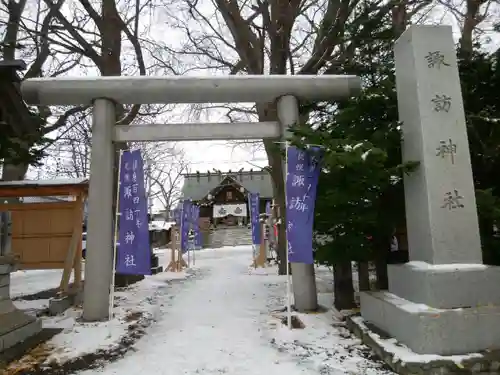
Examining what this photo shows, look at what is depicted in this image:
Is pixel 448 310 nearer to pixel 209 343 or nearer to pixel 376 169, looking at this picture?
pixel 376 169

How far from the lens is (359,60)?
8.16 metres

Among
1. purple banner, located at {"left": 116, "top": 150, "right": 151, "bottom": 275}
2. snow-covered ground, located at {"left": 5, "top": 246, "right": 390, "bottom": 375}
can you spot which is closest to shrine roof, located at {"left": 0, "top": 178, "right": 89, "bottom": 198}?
purple banner, located at {"left": 116, "top": 150, "right": 151, "bottom": 275}

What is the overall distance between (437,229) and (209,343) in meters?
3.32

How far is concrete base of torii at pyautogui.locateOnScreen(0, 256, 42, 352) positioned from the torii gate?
1025 mm

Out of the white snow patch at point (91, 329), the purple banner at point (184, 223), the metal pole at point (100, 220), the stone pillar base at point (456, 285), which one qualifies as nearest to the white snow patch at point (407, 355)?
the stone pillar base at point (456, 285)

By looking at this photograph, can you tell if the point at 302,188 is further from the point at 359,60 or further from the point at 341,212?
the point at 359,60

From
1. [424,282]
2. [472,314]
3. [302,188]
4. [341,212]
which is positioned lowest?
[472,314]

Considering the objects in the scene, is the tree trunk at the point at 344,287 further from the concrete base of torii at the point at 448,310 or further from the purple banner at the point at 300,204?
the concrete base of torii at the point at 448,310

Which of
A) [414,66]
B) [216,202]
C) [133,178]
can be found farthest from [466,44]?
[216,202]

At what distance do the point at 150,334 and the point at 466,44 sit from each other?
7.41m

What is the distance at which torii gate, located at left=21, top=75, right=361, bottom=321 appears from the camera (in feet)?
22.5

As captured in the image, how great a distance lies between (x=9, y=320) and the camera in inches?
218

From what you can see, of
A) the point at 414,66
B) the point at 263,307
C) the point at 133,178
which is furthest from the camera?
the point at 263,307

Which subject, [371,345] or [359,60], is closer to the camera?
[371,345]
